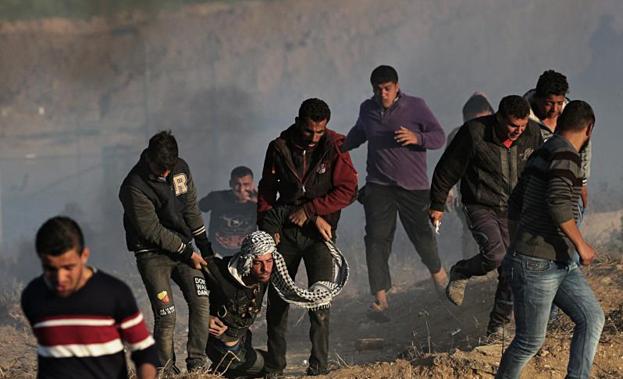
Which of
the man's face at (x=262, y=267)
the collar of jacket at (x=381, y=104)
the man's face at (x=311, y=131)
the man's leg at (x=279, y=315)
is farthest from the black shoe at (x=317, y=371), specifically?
the collar of jacket at (x=381, y=104)

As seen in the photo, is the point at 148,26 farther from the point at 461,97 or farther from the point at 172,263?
the point at 172,263

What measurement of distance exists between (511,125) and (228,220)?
5328 mm

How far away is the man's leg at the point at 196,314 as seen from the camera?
6.93 metres

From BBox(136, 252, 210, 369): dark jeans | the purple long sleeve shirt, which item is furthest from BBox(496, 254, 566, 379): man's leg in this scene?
the purple long sleeve shirt

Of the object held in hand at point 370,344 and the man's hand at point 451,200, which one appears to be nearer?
the object held in hand at point 370,344

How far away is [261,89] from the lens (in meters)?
25.2

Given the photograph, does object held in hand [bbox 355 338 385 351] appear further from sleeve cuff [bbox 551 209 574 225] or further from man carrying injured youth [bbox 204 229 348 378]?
sleeve cuff [bbox 551 209 574 225]

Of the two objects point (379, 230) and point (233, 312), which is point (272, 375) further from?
point (379, 230)

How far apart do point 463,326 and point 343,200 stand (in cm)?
222

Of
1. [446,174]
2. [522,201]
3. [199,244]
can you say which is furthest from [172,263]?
[522,201]

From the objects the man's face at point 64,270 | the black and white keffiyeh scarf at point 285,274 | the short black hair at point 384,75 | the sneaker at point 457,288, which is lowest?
the sneaker at point 457,288

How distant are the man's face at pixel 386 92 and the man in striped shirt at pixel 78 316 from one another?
538 centimetres

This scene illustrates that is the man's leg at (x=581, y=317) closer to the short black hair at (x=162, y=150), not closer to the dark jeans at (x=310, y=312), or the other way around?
the dark jeans at (x=310, y=312)

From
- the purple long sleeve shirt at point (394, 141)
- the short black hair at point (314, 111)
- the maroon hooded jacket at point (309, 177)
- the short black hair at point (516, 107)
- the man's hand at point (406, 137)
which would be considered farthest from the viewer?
the purple long sleeve shirt at point (394, 141)
